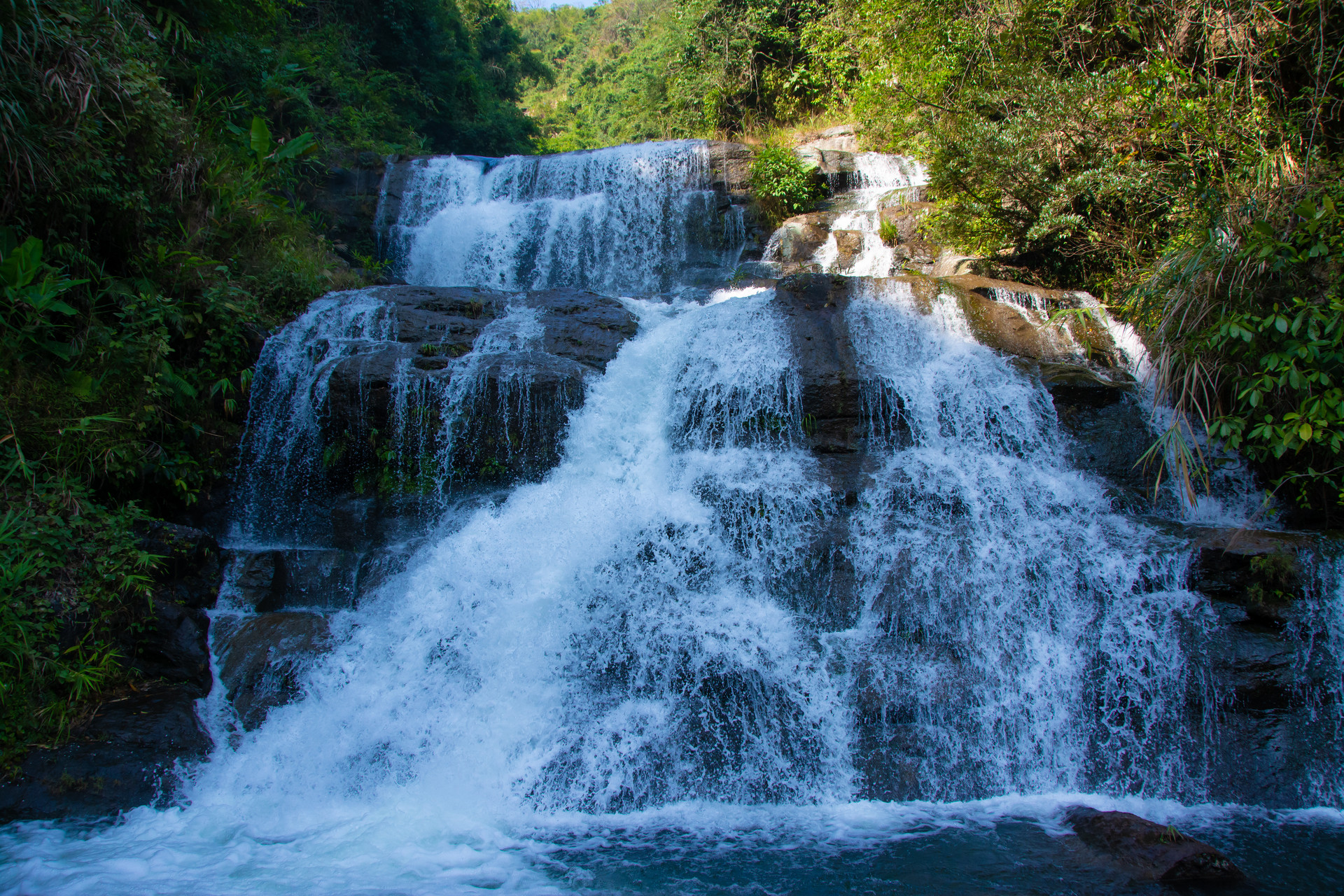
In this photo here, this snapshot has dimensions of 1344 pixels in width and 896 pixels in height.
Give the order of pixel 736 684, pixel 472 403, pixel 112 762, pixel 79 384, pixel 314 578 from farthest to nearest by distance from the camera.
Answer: pixel 472 403, pixel 314 578, pixel 79 384, pixel 736 684, pixel 112 762

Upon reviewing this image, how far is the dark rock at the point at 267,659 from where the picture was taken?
4.89m

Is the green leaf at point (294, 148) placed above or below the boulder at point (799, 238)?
above

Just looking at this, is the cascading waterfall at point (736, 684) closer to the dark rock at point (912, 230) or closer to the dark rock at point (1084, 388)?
the dark rock at point (1084, 388)

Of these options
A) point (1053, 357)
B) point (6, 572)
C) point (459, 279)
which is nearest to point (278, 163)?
point (459, 279)

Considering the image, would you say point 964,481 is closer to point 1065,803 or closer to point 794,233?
point 1065,803

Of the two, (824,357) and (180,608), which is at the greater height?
(824,357)

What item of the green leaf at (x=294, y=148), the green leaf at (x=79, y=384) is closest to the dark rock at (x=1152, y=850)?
the green leaf at (x=79, y=384)

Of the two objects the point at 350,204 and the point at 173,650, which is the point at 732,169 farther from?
the point at 173,650

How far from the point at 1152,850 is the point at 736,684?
96.1 inches

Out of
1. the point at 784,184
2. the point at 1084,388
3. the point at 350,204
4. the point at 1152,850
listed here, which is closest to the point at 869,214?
the point at 784,184

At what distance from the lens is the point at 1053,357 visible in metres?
6.98

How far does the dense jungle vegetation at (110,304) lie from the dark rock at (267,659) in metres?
0.66

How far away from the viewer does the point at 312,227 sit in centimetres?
1138

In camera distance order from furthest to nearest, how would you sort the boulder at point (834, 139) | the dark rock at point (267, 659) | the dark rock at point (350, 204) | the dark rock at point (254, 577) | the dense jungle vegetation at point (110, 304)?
the boulder at point (834, 139), the dark rock at point (350, 204), the dark rock at point (254, 577), the dark rock at point (267, 659), the dense jungle vegetation at point (110, 304)
